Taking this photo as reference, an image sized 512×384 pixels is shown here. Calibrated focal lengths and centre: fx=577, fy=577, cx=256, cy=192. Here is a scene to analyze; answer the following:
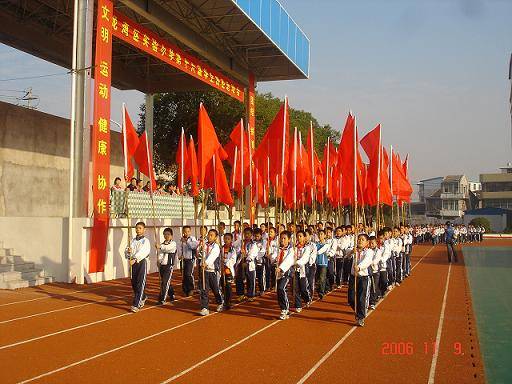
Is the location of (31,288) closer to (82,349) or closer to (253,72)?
(82,349)

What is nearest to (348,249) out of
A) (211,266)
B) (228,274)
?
(228,274)

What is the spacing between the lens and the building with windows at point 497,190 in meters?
75.7

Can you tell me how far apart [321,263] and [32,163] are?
430 inches

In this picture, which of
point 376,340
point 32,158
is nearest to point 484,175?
point 32,158

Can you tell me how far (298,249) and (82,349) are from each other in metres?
4.17

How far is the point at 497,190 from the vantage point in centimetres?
7712

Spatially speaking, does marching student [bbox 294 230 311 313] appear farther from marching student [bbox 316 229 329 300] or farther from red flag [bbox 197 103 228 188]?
red flag [bbox 197 103 228 188]

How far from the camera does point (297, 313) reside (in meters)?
9.69

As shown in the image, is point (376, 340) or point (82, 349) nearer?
point (82, 349)

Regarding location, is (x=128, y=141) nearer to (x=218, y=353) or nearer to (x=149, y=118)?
(x=218, y=353)

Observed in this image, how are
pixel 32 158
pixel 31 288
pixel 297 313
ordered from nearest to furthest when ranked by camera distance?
pixel 297 313, pixel 31 288, pixel 32 158

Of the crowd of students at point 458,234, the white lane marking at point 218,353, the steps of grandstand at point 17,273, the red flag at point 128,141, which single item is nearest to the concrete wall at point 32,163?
the steps of grandstand at point 17,273

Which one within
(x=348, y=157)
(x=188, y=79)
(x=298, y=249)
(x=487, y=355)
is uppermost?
(x=188, y=79)

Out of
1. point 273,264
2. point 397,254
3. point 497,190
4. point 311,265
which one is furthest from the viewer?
point 497,190
